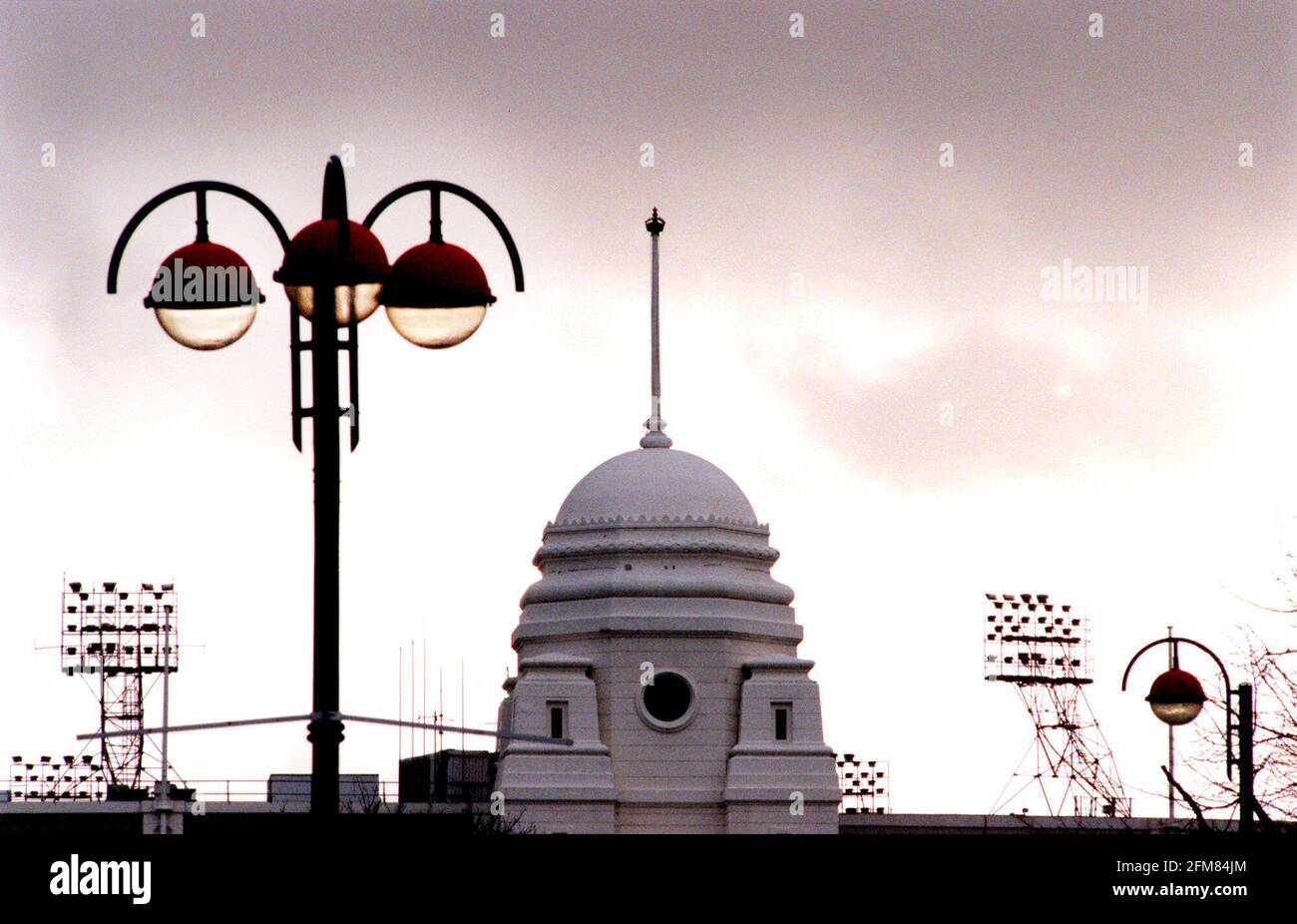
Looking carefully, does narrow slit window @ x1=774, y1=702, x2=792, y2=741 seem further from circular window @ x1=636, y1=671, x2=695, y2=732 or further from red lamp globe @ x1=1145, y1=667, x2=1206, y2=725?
red lamp globe @ x1=1145, y1=667, x2=1206, y2=725

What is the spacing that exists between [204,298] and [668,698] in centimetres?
7706

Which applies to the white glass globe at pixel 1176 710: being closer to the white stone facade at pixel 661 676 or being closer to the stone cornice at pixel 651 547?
the white stone facade at pixel 661 676

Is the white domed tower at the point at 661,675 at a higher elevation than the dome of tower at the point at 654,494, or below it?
below

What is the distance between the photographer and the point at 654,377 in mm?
107250

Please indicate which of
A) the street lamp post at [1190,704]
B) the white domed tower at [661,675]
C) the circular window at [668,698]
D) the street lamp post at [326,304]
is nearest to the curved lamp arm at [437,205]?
the street lamp post at [326,304]

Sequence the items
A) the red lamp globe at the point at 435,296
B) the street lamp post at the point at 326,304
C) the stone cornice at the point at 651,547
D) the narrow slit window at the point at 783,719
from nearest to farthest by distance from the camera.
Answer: the street lamp post at the point at 326,304, the red lamp globe at the point at 435,296, the narrow slit window at the point at 783,719, the stone cornice at the point at 651,547

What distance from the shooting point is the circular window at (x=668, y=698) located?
327ft

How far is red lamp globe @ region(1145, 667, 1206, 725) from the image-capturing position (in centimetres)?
4200

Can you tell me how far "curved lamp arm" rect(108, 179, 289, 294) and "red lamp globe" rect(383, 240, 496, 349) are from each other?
3.08ft

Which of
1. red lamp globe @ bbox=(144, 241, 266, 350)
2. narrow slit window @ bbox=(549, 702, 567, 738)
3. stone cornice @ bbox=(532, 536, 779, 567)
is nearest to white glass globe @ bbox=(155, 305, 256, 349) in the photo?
red lamp globe @ bbox=(144, 241, 266, 350)

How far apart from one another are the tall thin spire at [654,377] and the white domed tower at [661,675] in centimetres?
74
